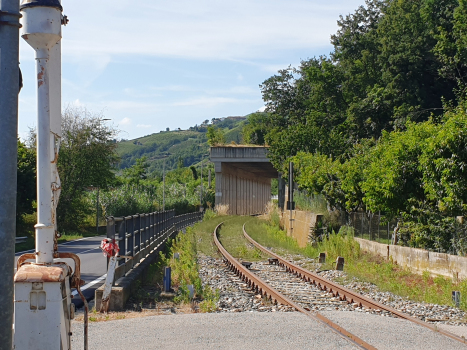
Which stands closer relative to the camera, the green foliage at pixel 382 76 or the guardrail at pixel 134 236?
the guardrail at pixel 134 236

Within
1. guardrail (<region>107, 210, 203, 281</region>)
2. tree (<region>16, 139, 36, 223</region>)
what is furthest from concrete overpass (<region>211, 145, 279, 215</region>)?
guardrail (<region>107, 210, 203, 281</region>)

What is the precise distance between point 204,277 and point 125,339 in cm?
824

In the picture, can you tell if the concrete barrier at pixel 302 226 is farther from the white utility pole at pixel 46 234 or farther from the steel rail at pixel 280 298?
the white utility pole at pixel 46 234

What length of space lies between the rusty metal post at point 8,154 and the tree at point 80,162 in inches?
1647

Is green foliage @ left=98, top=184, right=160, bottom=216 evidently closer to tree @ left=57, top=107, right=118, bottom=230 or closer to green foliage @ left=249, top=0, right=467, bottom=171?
tree @ left=57, top=107, right=118, bottom=230

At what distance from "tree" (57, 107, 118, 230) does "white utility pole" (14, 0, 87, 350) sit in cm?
Answer: 4061

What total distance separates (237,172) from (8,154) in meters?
60.7

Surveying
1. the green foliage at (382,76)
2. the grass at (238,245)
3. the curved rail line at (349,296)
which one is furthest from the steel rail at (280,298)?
the green foliage at (382,76)

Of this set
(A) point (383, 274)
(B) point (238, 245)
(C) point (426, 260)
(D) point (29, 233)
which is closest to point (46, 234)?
(A) point (383, 274)

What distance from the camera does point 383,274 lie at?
1560 cm

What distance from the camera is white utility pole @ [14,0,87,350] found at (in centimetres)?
487

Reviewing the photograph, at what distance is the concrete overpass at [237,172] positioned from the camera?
183ft

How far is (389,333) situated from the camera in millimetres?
8375

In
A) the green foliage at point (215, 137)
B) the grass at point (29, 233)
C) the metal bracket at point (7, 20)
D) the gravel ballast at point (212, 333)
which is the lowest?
the grass at point (29, 233)
